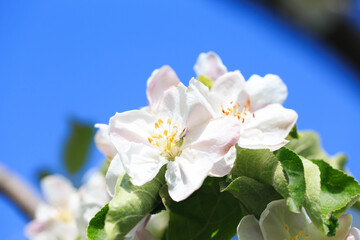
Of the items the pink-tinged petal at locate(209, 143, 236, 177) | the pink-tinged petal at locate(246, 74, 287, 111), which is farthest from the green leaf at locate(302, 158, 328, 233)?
the pink-tinged petal at locate(246, 74, 287, 111)

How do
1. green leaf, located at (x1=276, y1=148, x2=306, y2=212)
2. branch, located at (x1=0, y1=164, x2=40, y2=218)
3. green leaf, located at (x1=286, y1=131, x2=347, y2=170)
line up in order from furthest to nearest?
branch, located at (x1=0, y1=164, x2=40, y2=218)
green leaf, located at (x1=286, y1=131, x2=347, y2=170)
green leaf, located at (x1=276, y1=148, x2=306, y2=212)

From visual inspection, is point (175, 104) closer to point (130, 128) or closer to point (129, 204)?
point (130, 128)

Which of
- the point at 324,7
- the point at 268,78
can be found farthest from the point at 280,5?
the point at 268,78

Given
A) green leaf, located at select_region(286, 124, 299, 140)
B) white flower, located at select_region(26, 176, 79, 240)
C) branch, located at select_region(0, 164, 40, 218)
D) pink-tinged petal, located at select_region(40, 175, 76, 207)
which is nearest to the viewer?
green leaf, located at select_region(286, 124, 299, 140)

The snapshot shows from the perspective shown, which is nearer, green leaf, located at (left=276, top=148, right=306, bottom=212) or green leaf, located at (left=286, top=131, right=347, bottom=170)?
green leaf, located at (left=276, top=148, right=306, bottom=212)

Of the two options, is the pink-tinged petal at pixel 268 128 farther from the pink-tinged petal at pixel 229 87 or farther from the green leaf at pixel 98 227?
the green leaf at pixel 98 227

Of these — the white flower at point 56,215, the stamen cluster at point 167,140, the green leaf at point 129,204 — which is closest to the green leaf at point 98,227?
the green leaf at point 129,204

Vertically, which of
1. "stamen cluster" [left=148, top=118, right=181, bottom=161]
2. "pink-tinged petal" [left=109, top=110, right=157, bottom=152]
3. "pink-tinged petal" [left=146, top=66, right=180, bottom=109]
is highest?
"pink-tinged petal" [left=146, top=66, right=180, bottom=109]

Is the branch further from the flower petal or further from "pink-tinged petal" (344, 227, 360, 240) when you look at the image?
"pink-tinged petal" (344, 227, 360, 240)
